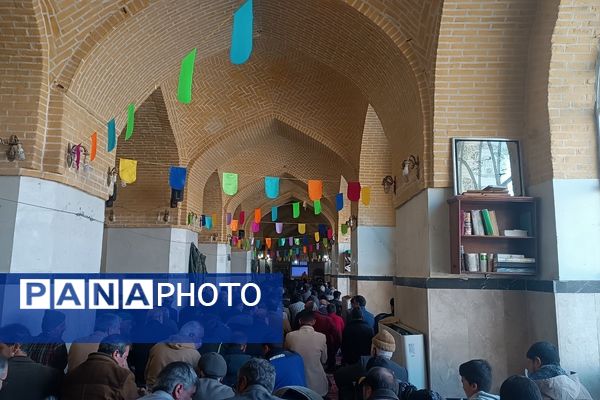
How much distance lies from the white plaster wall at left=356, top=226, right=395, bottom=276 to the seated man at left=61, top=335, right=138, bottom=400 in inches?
283

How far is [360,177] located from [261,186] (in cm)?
618

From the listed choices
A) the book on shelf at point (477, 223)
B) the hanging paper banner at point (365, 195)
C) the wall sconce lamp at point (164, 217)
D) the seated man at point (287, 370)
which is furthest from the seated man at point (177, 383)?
the wall sconce lamp at point (164, 217)

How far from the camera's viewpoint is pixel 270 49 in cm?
802

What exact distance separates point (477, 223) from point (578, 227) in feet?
2.68

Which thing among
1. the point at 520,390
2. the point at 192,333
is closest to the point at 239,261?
the point at 192,333

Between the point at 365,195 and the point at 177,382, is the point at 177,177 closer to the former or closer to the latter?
the point at 365,195

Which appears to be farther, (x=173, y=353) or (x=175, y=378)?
(x=173, y=353)

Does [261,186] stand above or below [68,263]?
above

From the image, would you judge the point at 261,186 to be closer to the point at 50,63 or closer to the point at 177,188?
the point at 177,188

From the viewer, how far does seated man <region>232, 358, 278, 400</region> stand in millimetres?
2227

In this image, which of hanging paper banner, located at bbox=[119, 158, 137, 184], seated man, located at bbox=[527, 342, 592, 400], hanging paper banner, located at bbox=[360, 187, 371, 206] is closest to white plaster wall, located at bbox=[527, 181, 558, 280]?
seated man, located at bbox=[527, 342, 592, 400]

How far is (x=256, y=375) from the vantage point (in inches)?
90.5

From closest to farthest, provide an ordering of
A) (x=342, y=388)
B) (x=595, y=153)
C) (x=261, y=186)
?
(x=342, y=388)
(x=595, y=153)
(x=261, y=186)

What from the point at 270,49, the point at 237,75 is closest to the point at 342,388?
the point at 270,49
